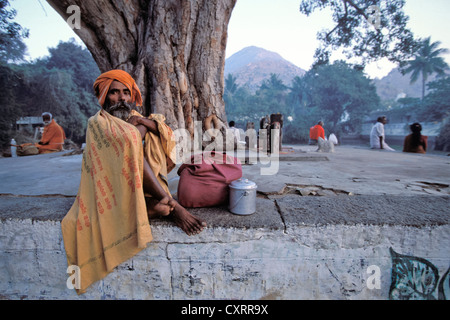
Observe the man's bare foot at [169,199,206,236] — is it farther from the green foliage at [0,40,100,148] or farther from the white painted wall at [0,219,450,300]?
the green foliage at [0,40,100,148]

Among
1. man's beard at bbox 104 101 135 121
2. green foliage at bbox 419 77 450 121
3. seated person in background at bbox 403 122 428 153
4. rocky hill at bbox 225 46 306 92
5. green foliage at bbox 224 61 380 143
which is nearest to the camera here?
man's beard at bbox 104 101 135 121

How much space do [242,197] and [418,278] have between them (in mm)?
1261

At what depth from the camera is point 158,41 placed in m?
4.32

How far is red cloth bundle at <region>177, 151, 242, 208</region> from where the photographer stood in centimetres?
162

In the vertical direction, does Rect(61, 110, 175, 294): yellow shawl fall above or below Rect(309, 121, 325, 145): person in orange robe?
below

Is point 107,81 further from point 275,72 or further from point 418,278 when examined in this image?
point 275,72

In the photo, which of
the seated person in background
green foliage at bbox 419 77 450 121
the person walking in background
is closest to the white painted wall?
the seated person in background

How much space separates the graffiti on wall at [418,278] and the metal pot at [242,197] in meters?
0.95

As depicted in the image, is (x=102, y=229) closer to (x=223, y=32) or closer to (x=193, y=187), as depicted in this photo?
(x=193, y=187)

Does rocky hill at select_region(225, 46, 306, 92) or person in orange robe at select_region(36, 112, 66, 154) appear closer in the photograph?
person in orange robe at select_region(36, 112, 66, 154)

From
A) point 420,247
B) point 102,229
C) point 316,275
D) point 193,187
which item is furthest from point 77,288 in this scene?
point 420,247

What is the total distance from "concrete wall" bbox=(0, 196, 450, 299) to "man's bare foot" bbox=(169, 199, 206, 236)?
0.18 feet

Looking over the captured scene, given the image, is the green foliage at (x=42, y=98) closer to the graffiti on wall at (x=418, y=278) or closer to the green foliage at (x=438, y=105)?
the graffiti on wall at (x=418, y=278)

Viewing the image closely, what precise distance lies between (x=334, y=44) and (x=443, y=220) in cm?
1449
